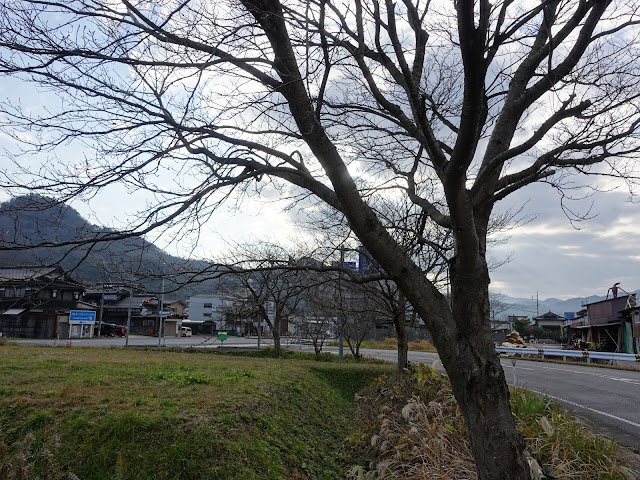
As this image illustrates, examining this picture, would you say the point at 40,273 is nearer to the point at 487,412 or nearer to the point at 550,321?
the point at 487,412

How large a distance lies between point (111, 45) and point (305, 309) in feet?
78.9

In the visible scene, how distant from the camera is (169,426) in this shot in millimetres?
5355

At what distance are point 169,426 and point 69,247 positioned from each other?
282 cm

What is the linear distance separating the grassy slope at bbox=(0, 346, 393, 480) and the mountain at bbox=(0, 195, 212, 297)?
208 cm

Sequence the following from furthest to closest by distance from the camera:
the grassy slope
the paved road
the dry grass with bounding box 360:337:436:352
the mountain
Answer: the dry grass with bounding box 360:337:436:352
the paved road
the grassy slope
the mountain

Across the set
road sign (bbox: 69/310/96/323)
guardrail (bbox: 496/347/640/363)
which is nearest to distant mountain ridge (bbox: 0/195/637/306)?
guardrail (bbox: 496/347/640/363)

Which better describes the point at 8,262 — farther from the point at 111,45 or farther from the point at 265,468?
the point at 265,468

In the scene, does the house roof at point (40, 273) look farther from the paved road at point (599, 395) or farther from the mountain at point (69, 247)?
the paved road at point (599, 395)

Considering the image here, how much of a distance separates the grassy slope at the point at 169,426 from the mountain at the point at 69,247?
6.81 ft

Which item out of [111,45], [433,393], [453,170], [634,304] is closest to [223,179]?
[111,45]

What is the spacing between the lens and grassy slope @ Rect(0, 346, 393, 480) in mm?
4844

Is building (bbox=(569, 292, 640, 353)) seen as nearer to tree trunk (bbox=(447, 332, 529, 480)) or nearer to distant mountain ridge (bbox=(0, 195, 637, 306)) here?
tree trunk (bbox=(447, 332, 529, 480))

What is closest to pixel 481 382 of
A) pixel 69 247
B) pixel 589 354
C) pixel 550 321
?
pixel 69 247

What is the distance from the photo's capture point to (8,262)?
368 cm
